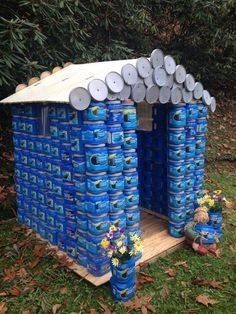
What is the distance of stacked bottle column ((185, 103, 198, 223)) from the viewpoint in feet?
20.0

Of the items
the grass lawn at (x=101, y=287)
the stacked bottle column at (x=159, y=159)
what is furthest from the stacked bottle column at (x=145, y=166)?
the grass lawn at (x=101, y=287)

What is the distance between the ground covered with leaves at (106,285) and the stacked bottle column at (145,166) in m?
1.71

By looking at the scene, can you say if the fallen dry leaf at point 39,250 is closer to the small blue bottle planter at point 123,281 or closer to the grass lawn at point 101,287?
the grass lawn at point 101,287

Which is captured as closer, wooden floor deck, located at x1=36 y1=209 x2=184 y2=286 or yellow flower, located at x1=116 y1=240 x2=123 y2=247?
yellow flower, located at x1=116 y1=240 x2=123 y2=247

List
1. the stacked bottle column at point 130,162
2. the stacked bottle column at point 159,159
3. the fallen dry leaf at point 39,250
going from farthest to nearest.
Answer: the stacked bottle column at point 159,159 → the fallen dry leaf at point 39,250 → the stacked bottle column at point 130,162

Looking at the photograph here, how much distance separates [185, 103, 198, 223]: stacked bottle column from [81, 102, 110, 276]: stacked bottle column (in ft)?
6.54

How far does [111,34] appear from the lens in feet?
35.8

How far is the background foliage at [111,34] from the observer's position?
7.88 m

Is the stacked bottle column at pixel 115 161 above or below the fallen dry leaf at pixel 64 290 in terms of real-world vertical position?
above

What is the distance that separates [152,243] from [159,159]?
175 cm

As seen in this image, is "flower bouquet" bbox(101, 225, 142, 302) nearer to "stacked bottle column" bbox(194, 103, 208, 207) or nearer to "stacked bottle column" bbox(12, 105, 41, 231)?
"stacked bottle column" bbox(12, 105, 41, 231)

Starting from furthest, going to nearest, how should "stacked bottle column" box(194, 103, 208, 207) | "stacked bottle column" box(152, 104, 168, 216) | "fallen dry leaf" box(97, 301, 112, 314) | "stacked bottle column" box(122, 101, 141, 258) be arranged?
"stacked bottle column" box(152, 104, 168, 216), "stacked bottle column" box(194, 103, 208, 207), "stacked bottle column" box(122, 101, 141, 258), "fallen dry leaf" box(97, 301, 112, 314)

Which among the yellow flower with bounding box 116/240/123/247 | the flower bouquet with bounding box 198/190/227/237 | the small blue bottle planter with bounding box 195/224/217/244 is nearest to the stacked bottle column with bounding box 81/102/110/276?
the yellow flower with bounding box 116/240/123/247

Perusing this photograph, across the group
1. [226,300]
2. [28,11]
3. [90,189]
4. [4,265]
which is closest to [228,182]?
[226,300]
